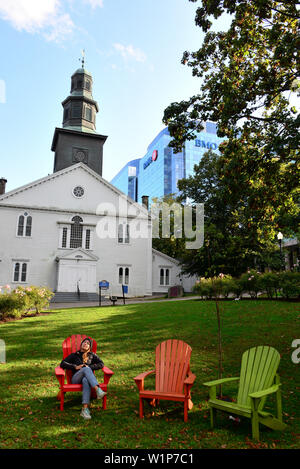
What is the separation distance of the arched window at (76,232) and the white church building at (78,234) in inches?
3.7

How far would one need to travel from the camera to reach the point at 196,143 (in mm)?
113000

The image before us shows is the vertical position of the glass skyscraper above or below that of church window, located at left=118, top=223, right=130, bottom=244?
above

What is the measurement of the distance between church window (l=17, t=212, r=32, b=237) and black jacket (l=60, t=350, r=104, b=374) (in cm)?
2819

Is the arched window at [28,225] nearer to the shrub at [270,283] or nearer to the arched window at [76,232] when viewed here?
the arched window at [76,232]

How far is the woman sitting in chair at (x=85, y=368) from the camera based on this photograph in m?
5.64

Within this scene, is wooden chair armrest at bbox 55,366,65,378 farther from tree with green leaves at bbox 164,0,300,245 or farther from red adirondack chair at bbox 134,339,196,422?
tree with green leaves at bbox 164,0,300,245

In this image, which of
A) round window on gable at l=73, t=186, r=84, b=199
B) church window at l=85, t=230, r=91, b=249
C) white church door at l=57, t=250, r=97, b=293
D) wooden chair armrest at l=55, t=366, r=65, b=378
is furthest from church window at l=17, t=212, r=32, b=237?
wooden chair armrest at l=55, t=366, r=65, b=378

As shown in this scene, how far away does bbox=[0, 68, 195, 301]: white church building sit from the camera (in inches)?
1265

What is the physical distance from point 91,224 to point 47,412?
29.4m

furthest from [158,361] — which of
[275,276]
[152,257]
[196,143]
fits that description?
[196,143]

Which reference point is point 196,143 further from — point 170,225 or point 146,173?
point 170,225

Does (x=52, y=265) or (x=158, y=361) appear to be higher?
(x=52, y=265)

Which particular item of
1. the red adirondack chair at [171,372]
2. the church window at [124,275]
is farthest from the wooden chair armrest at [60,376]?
the church window at [124,275]

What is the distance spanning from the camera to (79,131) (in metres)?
37.9
